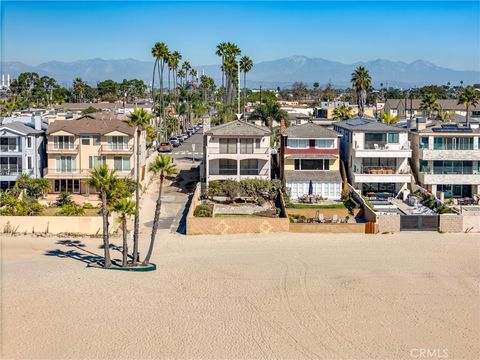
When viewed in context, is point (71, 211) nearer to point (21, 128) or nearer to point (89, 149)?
point (89, 149)

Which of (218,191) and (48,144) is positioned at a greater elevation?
(48,144)

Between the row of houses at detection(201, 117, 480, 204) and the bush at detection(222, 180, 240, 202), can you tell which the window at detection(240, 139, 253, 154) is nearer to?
the row of houses at detection(201, 117, 480, 204)

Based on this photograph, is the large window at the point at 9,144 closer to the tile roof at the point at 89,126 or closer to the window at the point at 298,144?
the tile roof at the point at 89,126

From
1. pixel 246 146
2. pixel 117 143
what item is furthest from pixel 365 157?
pixel 117 143

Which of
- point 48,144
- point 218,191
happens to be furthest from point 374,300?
point 48,144

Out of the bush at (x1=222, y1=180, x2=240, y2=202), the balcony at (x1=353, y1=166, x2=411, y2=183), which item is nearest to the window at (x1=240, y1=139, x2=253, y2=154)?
the bush at (x1=222, y1=180, x2=240, y2=202)

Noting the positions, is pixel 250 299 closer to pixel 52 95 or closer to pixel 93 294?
pixel 93 294

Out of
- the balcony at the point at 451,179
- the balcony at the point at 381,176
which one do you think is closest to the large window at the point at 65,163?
the balcony at the point at 381,176
